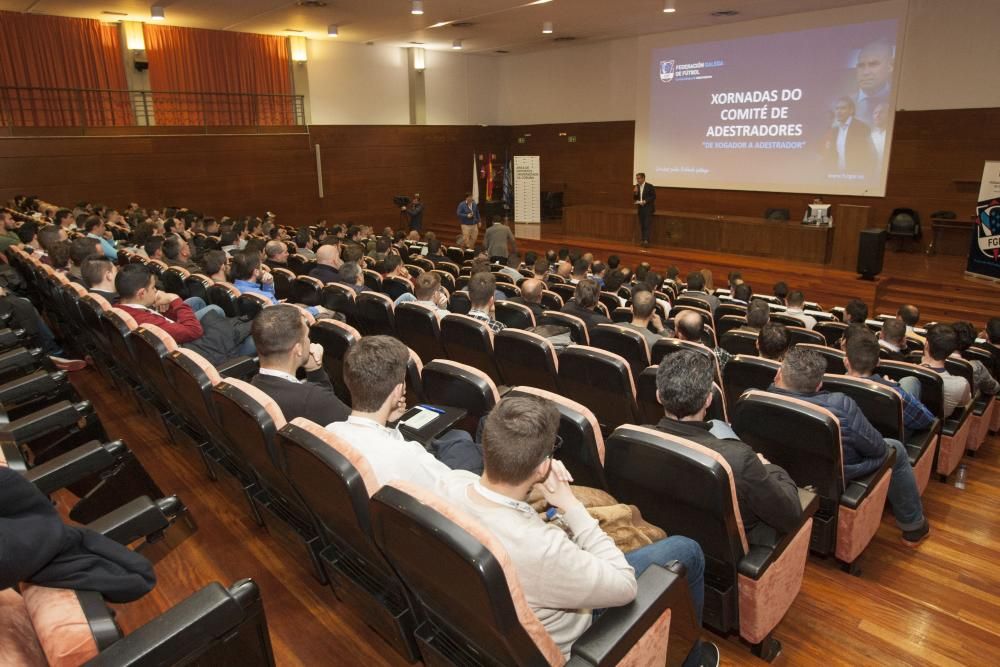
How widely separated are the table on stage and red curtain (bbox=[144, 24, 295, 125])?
6.79m

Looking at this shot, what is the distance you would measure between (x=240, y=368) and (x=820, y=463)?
265cm

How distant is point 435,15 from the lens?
431 inches

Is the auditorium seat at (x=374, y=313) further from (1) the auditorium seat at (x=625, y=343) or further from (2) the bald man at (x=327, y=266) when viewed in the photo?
(1) the auditorium seat at (x=625, y=343)

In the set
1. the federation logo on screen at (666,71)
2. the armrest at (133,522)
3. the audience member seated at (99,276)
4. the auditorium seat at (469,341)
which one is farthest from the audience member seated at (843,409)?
the federation logo on screen at (666,71)

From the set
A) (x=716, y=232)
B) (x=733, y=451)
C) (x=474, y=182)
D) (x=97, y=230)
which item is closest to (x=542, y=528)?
(x=733, y=451)

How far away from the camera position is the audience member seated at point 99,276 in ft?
13.4

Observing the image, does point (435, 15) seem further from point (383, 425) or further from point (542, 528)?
point (542, 528)

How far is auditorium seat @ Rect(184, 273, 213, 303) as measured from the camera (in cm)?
477

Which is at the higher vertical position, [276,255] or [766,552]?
[276,255]

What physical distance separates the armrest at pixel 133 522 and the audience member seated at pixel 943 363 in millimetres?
3970

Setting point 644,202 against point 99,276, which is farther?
point 644,202

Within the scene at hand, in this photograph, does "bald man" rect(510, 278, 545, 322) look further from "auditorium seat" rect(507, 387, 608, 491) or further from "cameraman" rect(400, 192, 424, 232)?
"cameraman" rect(400, 192, 424, 232)

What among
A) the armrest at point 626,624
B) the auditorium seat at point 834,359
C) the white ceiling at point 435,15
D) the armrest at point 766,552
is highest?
the white ceiling at point 435,15

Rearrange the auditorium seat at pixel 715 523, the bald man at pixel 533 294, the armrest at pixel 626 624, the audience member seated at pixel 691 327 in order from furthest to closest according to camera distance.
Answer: the bald man at pixel 533 294
the audience member seated at pixel 691 327
the auditorium seat at pixel 715 523
the armrest at pixel 626 624
